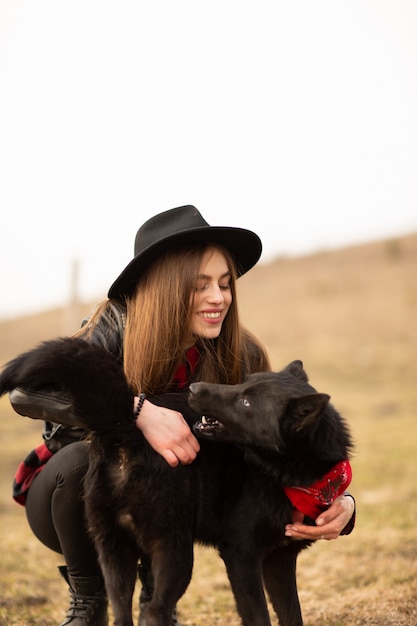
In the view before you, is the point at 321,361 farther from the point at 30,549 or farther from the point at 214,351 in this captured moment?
the point at 214,351

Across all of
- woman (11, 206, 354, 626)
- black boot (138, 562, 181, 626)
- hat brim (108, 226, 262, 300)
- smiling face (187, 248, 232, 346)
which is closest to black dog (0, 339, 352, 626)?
woman (11, 206, 354, 626)

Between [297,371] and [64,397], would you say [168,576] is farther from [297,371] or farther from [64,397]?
[297,371]

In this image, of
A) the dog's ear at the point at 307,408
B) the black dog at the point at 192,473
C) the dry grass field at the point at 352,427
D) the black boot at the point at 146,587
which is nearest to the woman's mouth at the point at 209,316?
the black dog at the point at 192,473

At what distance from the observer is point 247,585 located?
2914 millimetres

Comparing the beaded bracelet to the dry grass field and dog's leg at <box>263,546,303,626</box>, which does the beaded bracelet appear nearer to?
dog's leg at <box>263,546,303,626</box>

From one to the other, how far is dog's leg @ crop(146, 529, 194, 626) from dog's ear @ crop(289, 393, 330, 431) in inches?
24.5

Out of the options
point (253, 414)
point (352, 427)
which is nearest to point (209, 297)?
point (253, 414)

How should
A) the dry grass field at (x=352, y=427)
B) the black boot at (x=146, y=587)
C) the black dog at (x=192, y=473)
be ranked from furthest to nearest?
the dry grass field at (x=352, y=427)
the black boot at (x=146, y=587)
the black dog at (x=192, y=473)

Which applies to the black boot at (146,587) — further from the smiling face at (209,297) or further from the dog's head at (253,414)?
the smiling face at (209,297)

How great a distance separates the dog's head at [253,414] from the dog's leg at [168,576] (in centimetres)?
45

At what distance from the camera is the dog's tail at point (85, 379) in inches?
116

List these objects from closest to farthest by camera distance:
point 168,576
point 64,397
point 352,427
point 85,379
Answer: point 168,576 → point 85,379 → point 64,397 → point 352,427

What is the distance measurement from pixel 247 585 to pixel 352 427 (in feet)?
31.7

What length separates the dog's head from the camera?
10.1 ft
